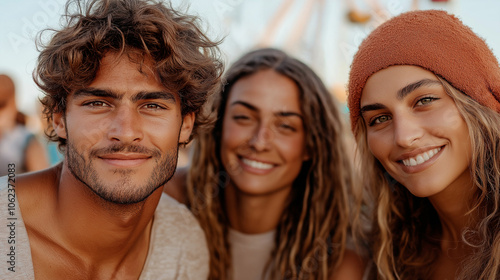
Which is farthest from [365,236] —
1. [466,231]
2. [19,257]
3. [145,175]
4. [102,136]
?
[19,257]

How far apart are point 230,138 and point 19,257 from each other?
1.73 meters

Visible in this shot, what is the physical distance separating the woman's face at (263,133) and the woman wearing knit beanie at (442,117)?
85 centimetres

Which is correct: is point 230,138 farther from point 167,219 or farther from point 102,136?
point 102,136

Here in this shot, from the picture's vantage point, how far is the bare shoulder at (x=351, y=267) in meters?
3.29

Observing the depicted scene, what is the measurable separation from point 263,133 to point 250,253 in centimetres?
100

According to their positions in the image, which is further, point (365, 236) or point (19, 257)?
point (365, 236)

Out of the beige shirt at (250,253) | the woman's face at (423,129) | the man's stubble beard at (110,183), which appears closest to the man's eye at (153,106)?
the man's stubble beard at (110,183)

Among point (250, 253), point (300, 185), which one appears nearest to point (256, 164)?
point (300, 185)

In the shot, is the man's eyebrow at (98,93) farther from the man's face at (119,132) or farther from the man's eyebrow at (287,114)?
the man's eyebrow at (287,114)

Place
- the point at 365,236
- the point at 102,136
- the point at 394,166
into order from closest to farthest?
1. the point at 102,136
2. the point at 394,166
3. the point at 365,236

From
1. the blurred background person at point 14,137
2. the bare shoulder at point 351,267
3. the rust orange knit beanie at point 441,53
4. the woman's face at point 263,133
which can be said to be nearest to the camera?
the rust orange knit beanie at point 441,53

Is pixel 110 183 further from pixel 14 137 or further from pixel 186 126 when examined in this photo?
pixel 14 137

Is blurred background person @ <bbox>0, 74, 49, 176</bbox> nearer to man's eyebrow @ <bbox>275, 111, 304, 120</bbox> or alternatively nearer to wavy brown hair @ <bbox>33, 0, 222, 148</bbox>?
wavy brown hair @ <bbox>33, 0, 222, 148</bbox>

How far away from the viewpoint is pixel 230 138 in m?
3.63
